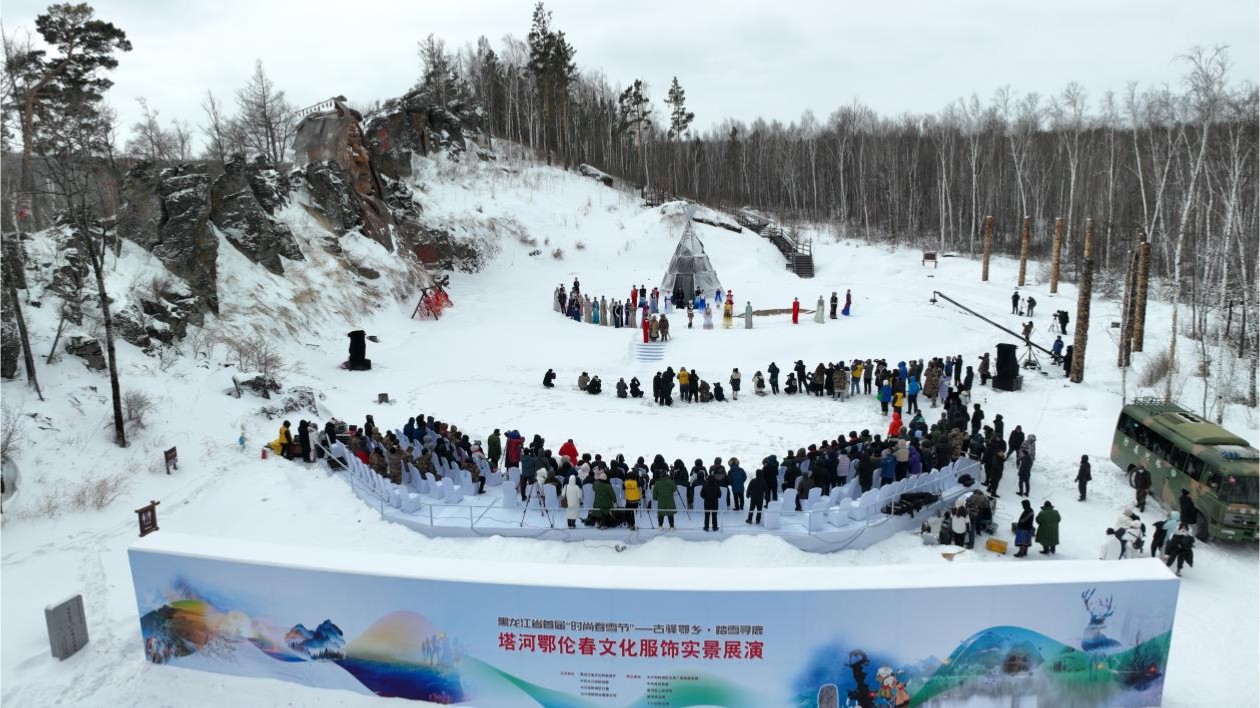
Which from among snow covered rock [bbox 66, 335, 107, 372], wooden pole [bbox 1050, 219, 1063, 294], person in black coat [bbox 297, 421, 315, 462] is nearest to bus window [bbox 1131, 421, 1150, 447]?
person in black coat [bbox 297, 421, 315, 462]

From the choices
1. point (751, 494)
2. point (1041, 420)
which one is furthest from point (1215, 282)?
point (751, 494)

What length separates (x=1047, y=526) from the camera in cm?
1126

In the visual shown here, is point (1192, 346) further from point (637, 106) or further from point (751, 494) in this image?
point (637, 106)

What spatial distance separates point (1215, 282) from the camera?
1139 inches

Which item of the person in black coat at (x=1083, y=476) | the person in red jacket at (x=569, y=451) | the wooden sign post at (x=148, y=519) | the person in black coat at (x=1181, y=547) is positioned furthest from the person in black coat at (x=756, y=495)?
the wooden sign post at (x=148, y=519)

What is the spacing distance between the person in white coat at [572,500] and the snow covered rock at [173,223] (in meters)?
15.2

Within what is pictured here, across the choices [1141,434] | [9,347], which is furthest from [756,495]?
[9,347]

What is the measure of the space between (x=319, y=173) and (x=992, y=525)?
1149 inches

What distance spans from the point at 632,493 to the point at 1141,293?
Result: 18021 millimetres

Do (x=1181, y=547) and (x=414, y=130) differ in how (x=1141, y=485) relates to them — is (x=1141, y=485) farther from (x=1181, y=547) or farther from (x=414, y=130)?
(x=414, y=130)

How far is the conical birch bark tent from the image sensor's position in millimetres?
32688

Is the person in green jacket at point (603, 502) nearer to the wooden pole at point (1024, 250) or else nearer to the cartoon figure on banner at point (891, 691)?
the cartoon figure on banner at point (891, 691)

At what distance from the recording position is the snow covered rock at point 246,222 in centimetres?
2545

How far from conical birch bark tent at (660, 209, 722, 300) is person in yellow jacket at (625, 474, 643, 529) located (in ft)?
68.6
